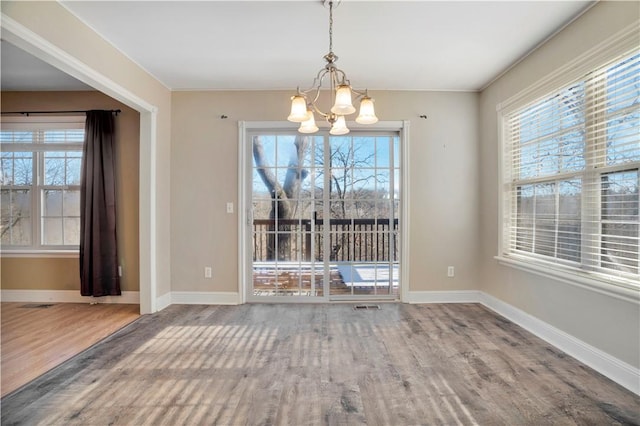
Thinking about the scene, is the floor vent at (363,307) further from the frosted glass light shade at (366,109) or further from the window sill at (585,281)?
the frosted glass light shade at (366,109)

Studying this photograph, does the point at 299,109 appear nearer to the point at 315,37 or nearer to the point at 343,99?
the point at 343,99

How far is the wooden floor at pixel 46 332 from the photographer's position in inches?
88.0

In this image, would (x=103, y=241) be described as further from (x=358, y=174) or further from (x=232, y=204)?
(x=358, y=174)

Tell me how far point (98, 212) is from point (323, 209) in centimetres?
269

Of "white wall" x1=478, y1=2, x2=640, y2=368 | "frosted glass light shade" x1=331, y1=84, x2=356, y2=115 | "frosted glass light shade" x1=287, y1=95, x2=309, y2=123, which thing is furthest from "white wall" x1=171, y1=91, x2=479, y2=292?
"frosted glass light shade" x1=331, y1=84, x2=356, y2=115

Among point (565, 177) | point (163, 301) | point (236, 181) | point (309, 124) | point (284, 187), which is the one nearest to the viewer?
point (309, 124)

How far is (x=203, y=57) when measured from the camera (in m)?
2.95

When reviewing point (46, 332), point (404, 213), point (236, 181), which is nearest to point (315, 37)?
point (236, 181)

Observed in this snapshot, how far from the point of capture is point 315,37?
2.59m

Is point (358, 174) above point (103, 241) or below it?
above

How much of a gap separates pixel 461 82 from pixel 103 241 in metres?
4.62

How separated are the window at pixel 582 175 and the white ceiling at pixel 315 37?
2.08ft

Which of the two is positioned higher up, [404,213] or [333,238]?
[404,213]

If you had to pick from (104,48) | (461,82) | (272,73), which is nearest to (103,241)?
(104,48)
